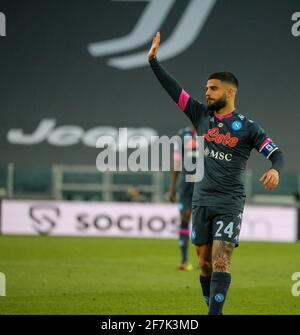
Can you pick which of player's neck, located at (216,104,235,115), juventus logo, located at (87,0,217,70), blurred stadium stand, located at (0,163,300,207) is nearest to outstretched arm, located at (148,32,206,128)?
player's neck, located at (216,104,235,115)

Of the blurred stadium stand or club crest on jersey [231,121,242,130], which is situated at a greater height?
club crest on jersey [231,121,242,130]

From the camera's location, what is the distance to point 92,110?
20.8m

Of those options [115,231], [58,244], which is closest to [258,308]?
[58,244]

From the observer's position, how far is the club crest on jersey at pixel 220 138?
7.21 m

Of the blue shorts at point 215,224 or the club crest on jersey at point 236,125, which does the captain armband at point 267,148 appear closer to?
the club crest on jersey at point 236,125

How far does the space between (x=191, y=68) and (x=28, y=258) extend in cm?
849

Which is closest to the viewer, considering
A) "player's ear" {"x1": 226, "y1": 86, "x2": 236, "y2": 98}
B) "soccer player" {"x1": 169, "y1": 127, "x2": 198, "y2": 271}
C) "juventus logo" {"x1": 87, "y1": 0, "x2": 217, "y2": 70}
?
"player's ear" {"x1": 226, "y1": 86, "x2": 236, "y2": 98}

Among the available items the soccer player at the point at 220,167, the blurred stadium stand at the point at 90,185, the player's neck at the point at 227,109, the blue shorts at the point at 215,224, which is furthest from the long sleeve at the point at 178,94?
the blurred stadium stand at the point at 90,185

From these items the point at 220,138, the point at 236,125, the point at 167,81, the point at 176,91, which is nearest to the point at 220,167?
the point at 220,138

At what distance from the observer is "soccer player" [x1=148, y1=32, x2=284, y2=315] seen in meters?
7.16

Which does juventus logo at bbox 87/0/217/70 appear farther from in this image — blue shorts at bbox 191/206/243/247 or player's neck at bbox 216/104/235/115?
blue shorts at bbox 191/206/243/247

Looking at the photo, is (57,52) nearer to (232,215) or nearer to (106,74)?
(106,74)

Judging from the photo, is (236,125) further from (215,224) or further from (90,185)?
(90,185)

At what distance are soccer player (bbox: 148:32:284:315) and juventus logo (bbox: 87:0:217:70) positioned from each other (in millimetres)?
13446
